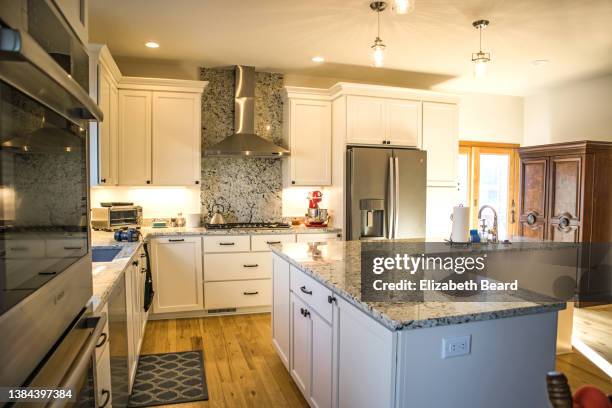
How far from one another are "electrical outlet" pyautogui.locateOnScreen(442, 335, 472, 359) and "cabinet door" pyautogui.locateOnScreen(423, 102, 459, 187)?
3.60 metres

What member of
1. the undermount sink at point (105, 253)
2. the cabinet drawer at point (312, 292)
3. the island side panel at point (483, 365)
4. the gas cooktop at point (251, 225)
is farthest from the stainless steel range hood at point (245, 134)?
the island side panel at point (483, 365)

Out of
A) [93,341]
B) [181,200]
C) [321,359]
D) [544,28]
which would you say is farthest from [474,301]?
[181,200]

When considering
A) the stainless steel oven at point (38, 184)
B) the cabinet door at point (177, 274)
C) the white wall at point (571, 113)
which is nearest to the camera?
the stainless steel oven at point (38, 184)

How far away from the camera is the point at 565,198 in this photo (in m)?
4.89

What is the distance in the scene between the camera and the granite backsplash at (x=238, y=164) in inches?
186

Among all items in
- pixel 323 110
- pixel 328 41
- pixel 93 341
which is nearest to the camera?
pixel 93 341

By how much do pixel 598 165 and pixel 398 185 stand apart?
2277mm

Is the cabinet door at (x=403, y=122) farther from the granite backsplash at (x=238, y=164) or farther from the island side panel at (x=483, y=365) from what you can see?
the island side panel at (x=483, y=365)

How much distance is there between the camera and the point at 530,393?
1.66m

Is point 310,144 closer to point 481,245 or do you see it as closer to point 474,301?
point 481,245

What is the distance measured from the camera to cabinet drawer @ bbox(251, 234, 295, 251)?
433 centimetres

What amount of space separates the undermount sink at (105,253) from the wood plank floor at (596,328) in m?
3.80

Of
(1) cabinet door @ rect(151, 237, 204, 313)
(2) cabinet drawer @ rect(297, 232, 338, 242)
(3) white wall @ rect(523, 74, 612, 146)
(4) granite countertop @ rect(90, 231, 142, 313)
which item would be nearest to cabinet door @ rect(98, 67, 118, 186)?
(4) granite countertop @ rect(90, 231, 142, 313)

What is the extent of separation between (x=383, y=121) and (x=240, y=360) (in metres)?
2.91
